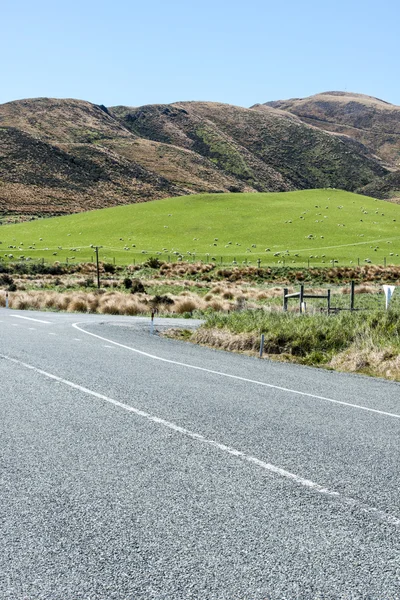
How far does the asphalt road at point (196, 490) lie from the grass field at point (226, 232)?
70.1m

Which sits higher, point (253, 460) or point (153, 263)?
point (253, 460)

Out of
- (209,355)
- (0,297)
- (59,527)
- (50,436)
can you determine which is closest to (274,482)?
(59,527)

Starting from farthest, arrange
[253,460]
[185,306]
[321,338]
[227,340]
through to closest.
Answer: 1. [185,306]
2. [227,340]
3. [321,338]
4. [253,460]

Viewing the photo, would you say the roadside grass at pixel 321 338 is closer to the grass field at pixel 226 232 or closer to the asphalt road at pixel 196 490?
the asphalt road at pixel 196 490

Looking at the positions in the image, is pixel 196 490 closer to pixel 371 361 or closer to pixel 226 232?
pixel 371 361

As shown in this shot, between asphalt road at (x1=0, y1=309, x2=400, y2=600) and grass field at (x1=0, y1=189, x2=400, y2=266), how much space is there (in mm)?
70136

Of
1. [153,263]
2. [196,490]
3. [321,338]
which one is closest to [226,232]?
[153,263]

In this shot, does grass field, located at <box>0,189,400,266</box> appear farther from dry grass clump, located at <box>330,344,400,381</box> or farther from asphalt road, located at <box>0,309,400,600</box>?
asphalt road, located at <box>0,309,400,600</box>

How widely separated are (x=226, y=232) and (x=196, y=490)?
95.0 m

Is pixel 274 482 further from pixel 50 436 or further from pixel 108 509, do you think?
pixel 50 436

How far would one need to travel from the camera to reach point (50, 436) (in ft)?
26.1

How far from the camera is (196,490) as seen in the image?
604 centimetres

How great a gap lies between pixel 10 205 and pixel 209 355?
382 feet

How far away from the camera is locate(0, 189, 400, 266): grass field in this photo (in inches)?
3339
